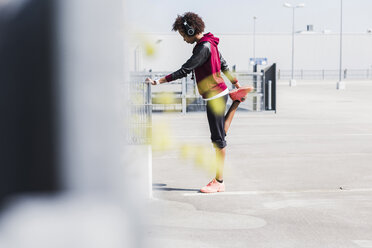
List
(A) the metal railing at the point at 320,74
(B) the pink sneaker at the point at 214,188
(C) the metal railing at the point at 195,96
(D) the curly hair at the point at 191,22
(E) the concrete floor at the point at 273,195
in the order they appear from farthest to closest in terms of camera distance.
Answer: (A) the metal railing at the point at 320,74 → (C) the metal railing at the point at 195,96 → (B) the pink sneaker at the point at 214,188 → (D) the curly hair at the point at 191,22 → (E) the concrete floor at the point at 273,195

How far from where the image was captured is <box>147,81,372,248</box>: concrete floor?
3.96m

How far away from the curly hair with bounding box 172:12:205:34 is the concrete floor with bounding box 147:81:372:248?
5.25 ft

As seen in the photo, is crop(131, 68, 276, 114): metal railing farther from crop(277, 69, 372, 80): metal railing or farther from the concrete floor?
crop(277, 69, 372, 80): metal railing

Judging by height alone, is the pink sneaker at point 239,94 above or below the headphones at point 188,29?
below

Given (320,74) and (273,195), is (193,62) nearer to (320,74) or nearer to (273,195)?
(273,195)

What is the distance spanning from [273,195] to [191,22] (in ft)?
6.09

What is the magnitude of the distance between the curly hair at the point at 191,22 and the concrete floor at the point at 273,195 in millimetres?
1601

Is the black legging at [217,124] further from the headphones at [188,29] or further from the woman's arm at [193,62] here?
the headphones at [188,29]

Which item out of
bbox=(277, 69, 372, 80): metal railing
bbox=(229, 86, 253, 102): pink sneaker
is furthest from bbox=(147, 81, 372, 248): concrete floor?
bbox=(277, 69, 372, 80): metal railing

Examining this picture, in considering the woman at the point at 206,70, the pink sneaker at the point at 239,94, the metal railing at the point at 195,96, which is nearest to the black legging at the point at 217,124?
the woman at the point at 206,70

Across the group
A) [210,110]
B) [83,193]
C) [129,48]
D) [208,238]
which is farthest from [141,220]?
[210,110]

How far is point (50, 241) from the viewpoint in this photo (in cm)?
66

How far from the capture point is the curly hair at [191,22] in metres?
5.08

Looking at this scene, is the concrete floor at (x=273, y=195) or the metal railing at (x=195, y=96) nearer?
the concrete floor at (x=273, y=195)
